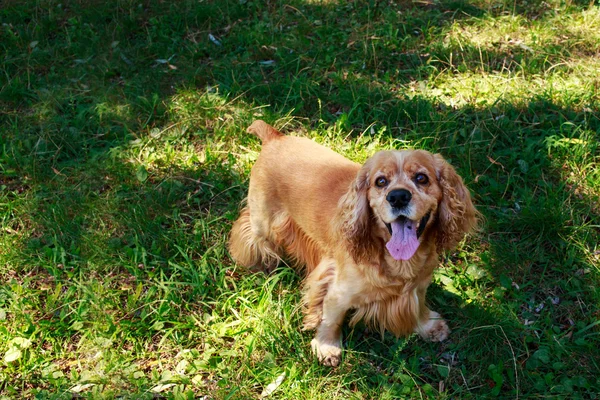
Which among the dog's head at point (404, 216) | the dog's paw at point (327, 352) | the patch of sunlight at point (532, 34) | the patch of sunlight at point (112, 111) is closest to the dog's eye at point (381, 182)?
the dog's head at point (404, 216)

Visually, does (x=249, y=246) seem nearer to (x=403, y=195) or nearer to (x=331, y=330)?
(x=331, y=330)

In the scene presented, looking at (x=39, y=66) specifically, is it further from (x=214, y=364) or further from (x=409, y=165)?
(x=409, y=165)

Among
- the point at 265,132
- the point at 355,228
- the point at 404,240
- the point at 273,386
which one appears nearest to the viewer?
the point at 404,240

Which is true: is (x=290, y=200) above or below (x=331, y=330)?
above

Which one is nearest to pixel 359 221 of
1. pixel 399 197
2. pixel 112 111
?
pixel 399 197

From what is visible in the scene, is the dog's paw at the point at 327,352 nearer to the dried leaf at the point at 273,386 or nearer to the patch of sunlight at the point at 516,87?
the dried leaf at the point at 273,386

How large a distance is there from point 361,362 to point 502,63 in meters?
3.28

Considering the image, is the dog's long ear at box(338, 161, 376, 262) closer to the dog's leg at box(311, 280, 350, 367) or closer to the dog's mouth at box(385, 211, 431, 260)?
the dog's mouth at box(385, 211, 431, 260)

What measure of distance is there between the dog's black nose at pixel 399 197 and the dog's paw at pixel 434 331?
1062 mm

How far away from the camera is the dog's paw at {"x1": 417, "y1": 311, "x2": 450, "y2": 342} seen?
3426 mm

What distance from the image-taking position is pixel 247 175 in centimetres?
453

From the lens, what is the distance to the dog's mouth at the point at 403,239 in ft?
9.23

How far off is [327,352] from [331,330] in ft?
0.44

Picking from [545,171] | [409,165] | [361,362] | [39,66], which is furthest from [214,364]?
[39,66]
